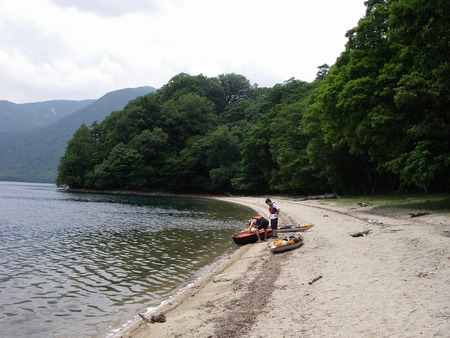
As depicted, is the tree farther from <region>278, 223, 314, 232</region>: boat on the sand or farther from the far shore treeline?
<region>278, 223, 314, 232</region>: boat on the sand

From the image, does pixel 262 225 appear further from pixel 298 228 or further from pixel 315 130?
pixel 315 130

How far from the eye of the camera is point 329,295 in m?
8.58

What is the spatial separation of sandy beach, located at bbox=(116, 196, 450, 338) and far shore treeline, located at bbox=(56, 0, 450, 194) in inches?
448

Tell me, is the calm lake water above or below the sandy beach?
below

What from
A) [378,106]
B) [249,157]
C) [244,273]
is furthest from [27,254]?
[249,157]

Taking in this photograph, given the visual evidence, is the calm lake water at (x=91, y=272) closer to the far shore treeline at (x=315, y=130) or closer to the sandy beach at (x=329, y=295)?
the sandy beach at (x=329, y=295)

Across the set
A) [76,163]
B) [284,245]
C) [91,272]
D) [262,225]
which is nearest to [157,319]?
[91,272]

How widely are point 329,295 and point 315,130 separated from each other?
39.2 meters

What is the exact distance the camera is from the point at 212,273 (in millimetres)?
13828

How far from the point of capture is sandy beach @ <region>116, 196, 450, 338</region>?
667 centimetres

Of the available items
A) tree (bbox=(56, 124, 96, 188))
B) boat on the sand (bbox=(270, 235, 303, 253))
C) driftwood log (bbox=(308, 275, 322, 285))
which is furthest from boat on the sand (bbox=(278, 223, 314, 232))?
tree (bbox=(56, 124, 96, 188))

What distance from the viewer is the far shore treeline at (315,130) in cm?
2239

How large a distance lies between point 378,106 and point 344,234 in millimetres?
12138

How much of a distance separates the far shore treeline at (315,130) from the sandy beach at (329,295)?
11384mm
